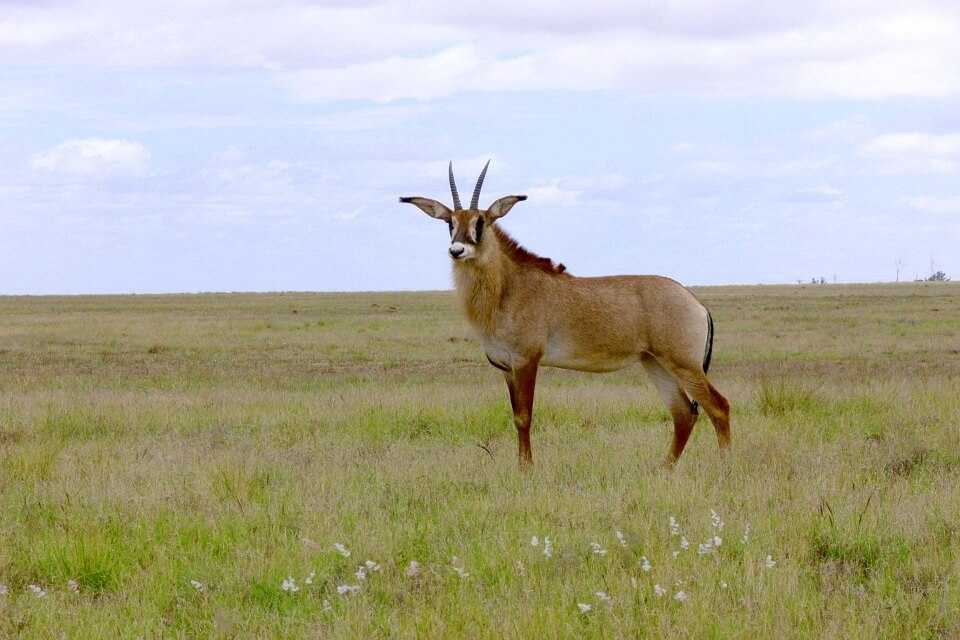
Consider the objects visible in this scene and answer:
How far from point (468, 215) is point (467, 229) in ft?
0.51

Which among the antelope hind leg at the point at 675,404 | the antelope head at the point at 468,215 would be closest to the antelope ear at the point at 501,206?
the antelope head at the point at 468,215

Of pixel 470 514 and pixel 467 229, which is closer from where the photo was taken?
pixel 470 514

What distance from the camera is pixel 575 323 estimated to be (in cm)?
987

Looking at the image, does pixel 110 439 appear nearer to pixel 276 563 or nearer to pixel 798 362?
pixel 276 563

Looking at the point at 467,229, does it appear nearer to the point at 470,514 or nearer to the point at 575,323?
the point at 575,323

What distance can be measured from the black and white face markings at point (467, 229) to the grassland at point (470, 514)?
6.27 feet

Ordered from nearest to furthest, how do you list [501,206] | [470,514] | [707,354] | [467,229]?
[470,514] → [467,229] → [501,206] → [707,354]

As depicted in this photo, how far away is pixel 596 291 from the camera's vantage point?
10.0 meters

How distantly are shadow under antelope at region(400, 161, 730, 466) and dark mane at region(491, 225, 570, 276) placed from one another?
245 millimetres

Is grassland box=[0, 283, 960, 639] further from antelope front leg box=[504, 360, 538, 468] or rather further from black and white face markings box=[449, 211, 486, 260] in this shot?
black and white face markings box=[449, 211, 486, 260]

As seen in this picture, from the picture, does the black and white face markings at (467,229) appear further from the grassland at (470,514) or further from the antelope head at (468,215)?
the grassland at (470,514)

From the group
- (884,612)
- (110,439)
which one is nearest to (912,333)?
(110,439)

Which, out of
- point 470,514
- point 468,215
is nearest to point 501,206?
point 468,215

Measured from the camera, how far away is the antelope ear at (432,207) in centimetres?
981
